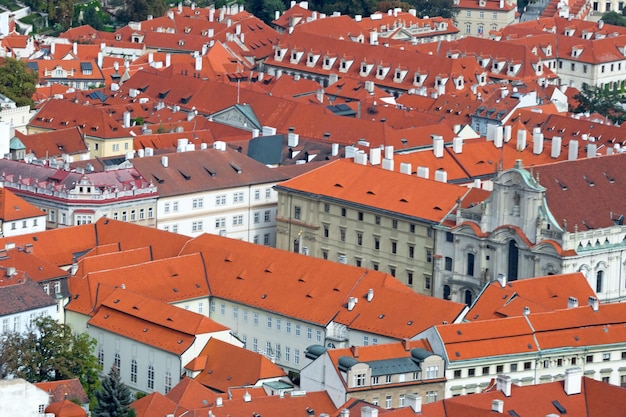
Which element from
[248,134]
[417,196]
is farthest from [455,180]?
[248,134]

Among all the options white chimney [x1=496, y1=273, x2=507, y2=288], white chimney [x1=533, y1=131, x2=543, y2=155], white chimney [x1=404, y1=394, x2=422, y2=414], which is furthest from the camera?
white chimney [x1=533, y1=131, x2=543, y2=155]

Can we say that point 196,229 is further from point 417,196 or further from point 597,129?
point 597,129

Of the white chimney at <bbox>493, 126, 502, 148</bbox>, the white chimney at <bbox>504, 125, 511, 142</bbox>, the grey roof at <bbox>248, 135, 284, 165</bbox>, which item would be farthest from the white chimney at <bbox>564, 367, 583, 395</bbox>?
the grey roof at <bbox>248, 135, 284, 165</bbox>

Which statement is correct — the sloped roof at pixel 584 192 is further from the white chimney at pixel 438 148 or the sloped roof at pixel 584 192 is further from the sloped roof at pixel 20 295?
the sloped roof at pixel 20 295

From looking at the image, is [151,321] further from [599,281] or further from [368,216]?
[599,281]

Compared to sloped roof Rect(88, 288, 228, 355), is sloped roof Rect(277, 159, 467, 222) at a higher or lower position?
higher

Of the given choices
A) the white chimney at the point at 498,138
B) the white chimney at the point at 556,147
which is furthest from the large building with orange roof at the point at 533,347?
the white chimney at the point at 498,138

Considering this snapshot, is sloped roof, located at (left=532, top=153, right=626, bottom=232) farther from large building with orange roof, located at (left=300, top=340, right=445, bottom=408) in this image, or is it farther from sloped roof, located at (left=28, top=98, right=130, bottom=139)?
sloped roof, located at (left=28, top=98, right=130, bottom=139)
